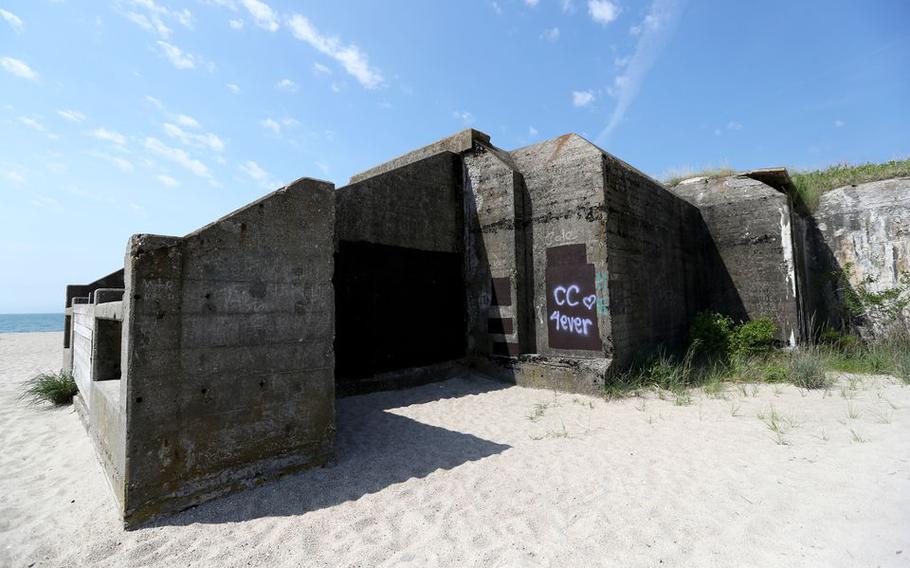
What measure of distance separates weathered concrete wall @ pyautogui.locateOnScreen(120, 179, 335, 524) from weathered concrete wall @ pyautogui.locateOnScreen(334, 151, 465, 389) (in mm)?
2435

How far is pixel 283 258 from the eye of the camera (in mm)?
3803

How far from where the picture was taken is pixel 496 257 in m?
8.03

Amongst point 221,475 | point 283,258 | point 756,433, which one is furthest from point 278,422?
point 756,433

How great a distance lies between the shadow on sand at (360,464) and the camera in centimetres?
319

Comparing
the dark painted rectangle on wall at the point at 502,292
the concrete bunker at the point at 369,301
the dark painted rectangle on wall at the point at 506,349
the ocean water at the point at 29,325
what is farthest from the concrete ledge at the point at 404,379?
the ocean water at the point at 29,325

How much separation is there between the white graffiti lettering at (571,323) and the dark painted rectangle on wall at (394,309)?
1.97 meters

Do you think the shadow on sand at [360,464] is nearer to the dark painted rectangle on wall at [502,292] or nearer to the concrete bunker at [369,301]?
the concrete bunker at [369,301]

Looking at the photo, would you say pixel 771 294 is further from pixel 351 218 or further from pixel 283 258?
pixel 283 258

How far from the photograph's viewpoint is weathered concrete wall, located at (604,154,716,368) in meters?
7.00

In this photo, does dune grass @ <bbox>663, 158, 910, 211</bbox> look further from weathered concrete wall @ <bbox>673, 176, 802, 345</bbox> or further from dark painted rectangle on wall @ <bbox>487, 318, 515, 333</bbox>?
dark painted rectangle on wall @ <bbox>487, 318, 515, 333</bbox>

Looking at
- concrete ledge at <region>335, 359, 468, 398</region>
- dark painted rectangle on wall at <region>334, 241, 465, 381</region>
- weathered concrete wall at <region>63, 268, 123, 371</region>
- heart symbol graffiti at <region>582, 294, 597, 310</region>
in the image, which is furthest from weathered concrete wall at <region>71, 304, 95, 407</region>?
→ heart symbol graffiti at <region>582, 294, 597, 310</region>

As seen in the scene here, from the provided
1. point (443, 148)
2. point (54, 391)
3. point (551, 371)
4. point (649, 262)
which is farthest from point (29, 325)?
point (649, 262)

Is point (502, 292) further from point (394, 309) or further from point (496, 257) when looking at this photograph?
point (394, 309)

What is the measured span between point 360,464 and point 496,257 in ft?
16.0
